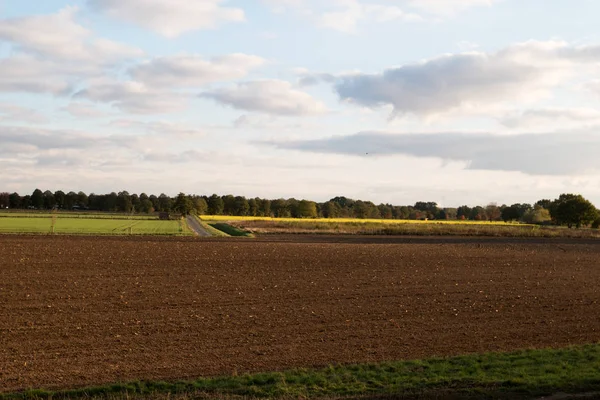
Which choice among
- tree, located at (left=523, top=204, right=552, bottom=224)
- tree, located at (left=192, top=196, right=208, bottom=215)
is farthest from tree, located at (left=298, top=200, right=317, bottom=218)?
tree, located at (left=523, top=204, right=552, bottom=224)

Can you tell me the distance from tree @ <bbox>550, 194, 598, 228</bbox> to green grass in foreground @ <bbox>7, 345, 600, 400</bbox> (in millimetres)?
127539

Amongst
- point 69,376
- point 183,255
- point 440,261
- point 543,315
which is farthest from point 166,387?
point 440,261

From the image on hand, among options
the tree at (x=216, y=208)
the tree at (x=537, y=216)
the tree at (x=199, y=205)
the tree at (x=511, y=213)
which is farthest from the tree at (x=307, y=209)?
the tree at (x=537, y=216)

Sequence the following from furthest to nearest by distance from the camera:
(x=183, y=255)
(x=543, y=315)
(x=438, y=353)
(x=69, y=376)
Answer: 1. (x=183, y=255)
2. (x=543, y=315)
3. (x=438, y=353)
4. (x=69, y=376)

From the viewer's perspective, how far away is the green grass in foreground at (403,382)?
11812mm

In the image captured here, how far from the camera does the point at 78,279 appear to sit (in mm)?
28688

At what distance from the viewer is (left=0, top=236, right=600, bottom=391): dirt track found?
15.8 meters

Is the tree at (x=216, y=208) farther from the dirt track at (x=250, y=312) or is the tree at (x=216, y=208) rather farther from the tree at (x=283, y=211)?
the dirt track at (x=250, y=312)

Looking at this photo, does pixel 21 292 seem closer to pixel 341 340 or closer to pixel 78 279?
pixel 78 279

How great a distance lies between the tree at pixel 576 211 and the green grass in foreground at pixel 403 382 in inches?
5021

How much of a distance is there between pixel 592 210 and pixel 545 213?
2391 centimetres

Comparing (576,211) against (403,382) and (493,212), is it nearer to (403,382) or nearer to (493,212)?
(493,212)

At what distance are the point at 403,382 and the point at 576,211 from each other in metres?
132

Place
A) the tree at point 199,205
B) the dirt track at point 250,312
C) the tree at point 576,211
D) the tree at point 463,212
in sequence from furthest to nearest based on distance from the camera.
Result: the tree at point 463,212
the tree at point 199,205
the tree at point 576,211
the dirt track at point 250,312
